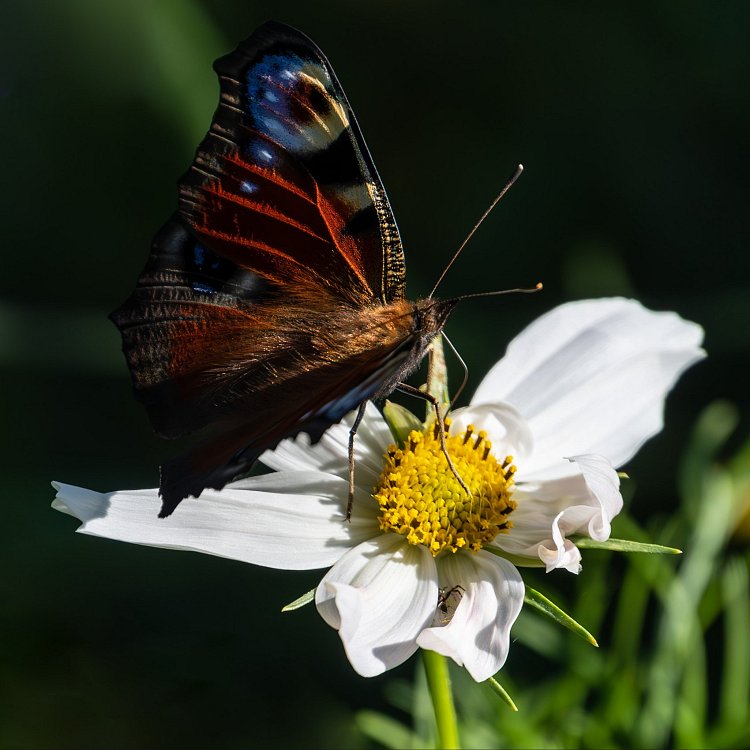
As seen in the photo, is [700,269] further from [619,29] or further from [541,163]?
[619,29]

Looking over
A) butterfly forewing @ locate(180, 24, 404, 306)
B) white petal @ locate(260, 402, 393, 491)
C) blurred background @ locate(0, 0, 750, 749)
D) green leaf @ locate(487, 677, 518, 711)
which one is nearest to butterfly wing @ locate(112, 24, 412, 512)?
butterfly forewing @ locate(180, 24, 404, 306)

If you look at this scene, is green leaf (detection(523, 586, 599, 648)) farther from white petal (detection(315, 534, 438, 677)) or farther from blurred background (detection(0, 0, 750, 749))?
blurred background (detection(0, 0, 750, 749))

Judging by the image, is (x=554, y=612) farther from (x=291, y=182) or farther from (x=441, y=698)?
(x=291, y=182)

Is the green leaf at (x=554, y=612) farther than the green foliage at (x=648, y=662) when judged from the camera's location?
No

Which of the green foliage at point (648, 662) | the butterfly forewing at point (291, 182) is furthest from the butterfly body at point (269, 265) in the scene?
the green foliage at point (648, 662)

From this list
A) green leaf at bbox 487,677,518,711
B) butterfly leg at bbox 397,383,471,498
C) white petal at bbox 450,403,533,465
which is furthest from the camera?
white petal at bbox 450,403,533,465

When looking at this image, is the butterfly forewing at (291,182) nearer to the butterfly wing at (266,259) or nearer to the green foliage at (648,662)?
the butterfly wing at (266,259)
